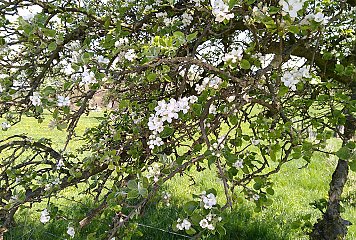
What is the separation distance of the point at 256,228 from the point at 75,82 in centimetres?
303

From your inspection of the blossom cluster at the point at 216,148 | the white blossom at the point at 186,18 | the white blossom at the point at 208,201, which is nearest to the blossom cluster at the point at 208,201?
the white blossom at the point at 208,201

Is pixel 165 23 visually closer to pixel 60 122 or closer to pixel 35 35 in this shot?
pixel 35 35

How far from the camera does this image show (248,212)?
447cm

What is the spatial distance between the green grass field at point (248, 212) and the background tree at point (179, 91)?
33.7 inches

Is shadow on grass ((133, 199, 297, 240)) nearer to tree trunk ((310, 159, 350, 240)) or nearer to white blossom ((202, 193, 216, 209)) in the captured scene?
tree trunk ((310, 159, 350, 240))

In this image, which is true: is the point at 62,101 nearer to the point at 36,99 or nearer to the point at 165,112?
the point at 36,99

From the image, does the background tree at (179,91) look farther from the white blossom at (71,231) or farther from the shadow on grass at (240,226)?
the shadow on grass at (240,226)

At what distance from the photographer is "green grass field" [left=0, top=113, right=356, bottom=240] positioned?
387 centimetres

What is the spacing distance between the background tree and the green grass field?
2.80 ft

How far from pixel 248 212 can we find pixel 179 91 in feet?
9.21

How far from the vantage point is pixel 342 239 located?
114 inches

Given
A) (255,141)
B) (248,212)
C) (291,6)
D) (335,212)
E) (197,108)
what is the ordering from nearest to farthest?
(291,6), (197,108), (255,141), (335,212), (248,212)

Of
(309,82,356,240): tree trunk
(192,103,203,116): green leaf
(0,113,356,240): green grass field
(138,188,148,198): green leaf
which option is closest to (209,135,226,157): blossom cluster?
(192,103,203,116): green leaf

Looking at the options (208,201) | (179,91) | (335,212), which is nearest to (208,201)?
(208,201)
